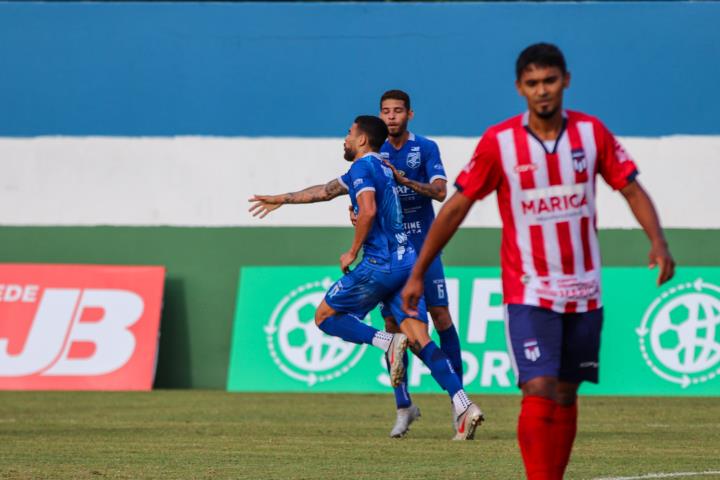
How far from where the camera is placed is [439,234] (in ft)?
20.1

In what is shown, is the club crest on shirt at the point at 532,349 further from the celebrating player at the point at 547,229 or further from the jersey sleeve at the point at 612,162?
the jersey sleeve at the point at 612,162

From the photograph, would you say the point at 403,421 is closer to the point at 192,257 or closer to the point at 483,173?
the point at 483,173

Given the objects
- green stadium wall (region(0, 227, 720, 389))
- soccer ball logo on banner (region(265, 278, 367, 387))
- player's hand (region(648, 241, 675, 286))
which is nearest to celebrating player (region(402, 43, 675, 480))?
player's hand (region(648, 241, 675, 286))

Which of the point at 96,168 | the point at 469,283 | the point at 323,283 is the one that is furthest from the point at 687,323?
the point at 96,168

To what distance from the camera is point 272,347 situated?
15266 millimetres

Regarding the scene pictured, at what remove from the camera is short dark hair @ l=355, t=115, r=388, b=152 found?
9.87m

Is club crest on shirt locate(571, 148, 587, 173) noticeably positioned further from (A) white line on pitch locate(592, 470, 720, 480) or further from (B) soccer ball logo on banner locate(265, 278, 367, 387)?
(B) soccer ball logo on banner locate(265, 278, 367, 387)

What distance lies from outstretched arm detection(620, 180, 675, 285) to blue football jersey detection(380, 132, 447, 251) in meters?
4.46

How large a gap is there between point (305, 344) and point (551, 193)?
9.23m

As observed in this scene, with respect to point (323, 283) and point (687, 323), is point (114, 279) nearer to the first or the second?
point (323, 283)

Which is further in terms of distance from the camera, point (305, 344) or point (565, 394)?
point (305, 344)

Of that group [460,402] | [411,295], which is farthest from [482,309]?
[411,295]

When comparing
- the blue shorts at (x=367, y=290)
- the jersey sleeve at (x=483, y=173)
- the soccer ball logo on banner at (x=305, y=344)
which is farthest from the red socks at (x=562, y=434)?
the soccer ball logo on banner at (x=305, y=344)

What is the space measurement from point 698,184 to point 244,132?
5253 mm
